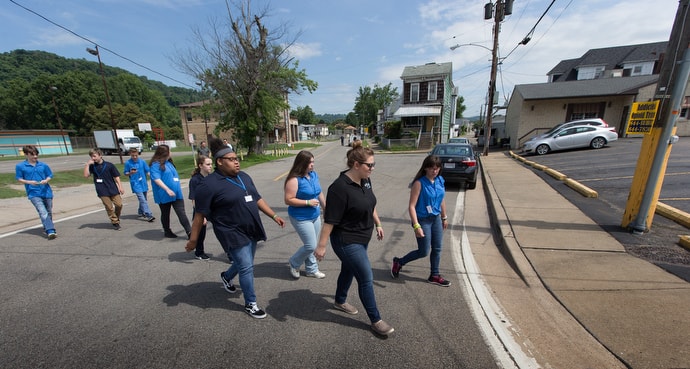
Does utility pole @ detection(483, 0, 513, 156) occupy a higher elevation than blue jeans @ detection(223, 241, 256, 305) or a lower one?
higher

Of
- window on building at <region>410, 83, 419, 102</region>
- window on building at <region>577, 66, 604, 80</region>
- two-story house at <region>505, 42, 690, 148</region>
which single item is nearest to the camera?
two-story house at <region>505, 42, 690, 148</region>

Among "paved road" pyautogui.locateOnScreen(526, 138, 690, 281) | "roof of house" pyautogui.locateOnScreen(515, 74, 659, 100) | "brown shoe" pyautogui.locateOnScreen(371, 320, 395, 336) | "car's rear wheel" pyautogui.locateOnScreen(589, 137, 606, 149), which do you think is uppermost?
"roof of house" pyautogui.locateOnScreen(515, 74, 659, 100)

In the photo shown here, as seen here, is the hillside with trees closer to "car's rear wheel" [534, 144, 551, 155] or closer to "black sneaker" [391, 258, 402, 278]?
"car's rear wheel" [534, 144, 551, 155]

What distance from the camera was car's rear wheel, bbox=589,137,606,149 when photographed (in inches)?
584

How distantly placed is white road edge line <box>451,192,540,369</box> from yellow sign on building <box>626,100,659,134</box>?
3.46 m

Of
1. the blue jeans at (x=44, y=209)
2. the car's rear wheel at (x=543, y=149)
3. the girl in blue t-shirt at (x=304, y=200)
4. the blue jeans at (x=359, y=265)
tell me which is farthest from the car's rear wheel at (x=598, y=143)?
the blue jeans at (x=44, y=209)

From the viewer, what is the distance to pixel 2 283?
3576mm

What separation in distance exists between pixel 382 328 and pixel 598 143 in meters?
18.5

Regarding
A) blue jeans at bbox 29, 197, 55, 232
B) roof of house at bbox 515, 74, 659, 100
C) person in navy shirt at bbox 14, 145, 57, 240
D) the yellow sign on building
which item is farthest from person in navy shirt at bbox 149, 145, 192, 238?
roof of house at bbox 515, 74, 659, 100

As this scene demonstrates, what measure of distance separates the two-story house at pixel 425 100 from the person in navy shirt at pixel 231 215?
2765 cm

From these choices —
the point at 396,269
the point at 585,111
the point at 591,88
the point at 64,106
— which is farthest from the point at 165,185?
the point at 64,106

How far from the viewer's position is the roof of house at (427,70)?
103 feet

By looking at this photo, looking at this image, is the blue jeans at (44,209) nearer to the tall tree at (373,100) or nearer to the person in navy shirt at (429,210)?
the person in navy shirt at (429,210)

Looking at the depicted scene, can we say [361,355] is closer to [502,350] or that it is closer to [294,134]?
[502,350]
